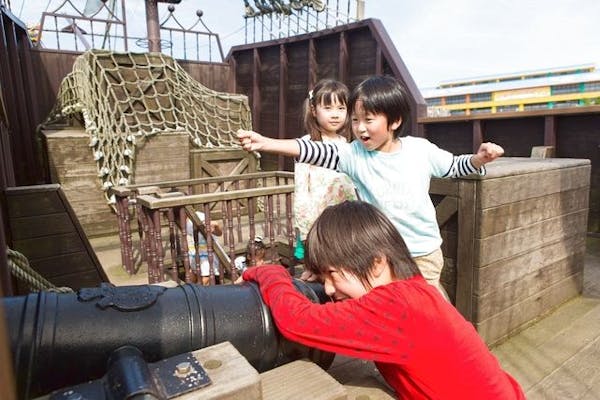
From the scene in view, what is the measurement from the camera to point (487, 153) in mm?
1843

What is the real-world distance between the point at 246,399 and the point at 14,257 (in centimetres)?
182

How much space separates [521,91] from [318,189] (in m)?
66.4

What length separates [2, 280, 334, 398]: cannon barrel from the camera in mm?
934

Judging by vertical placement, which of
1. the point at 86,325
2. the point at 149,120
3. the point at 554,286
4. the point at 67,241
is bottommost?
the point at 554,286

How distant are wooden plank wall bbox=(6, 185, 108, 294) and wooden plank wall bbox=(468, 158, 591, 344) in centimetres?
254

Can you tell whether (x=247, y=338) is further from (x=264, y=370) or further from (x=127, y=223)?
(x=127, y=223)

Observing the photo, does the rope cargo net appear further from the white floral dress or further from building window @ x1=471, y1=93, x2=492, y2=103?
building window @ x1=471, y1=93, x2=492, y2=103

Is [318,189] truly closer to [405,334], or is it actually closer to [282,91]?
[405,334]

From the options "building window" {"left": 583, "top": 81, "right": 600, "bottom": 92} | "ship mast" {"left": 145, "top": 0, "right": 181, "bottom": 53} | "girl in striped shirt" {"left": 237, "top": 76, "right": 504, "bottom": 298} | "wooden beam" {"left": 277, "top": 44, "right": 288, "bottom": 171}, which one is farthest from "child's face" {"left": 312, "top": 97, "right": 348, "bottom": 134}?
"building window" {"left": 583, "top": 81, "right": 600, "bottom": 92}

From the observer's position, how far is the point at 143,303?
105 cm

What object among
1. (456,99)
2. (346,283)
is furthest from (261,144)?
(456,99)

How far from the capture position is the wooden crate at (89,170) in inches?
232

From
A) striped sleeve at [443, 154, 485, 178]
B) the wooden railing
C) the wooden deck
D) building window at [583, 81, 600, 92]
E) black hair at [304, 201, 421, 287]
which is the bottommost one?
the wooden deck

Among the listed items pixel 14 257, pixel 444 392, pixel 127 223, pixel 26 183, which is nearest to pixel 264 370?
pixel 444 392
